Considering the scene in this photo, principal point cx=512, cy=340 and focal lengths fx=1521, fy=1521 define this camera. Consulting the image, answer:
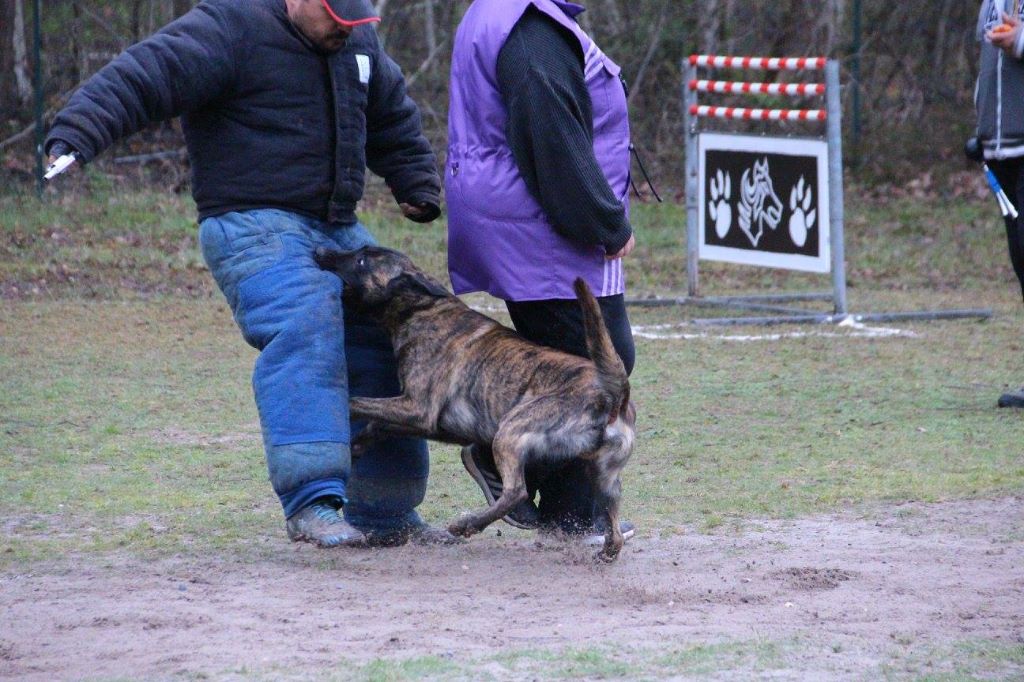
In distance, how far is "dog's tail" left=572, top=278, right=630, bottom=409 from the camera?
466 cm

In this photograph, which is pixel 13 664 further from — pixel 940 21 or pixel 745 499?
pixel 940 21

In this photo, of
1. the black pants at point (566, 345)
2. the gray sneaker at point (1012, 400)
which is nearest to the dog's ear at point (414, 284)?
the black pants at point (566, 345)

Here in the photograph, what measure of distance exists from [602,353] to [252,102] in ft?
4.47

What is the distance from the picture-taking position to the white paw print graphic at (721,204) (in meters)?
11.1

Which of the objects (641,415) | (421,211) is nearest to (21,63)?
(641,415)

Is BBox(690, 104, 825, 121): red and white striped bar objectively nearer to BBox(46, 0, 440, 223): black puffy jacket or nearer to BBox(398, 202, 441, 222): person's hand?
BBox(398, 202, 441, 222): person's hand

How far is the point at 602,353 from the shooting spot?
4.69 metres

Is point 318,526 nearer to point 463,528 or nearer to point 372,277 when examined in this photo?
point 463,528

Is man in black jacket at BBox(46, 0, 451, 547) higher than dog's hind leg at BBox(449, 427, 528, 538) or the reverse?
higher

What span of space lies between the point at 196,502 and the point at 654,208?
1023 cm

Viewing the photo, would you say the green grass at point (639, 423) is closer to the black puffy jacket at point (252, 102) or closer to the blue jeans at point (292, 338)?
the blue jeans at point (292, 338)

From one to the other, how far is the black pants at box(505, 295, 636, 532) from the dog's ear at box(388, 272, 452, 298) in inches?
10.3

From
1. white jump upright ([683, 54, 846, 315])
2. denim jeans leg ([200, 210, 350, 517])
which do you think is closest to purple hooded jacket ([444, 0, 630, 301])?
denim jeans leg ([200, 210, 350, 517])

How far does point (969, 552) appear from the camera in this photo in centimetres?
502
